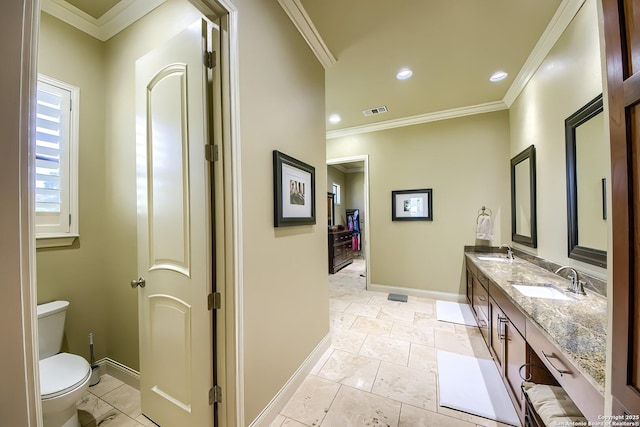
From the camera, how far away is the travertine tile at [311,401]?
1589 mm

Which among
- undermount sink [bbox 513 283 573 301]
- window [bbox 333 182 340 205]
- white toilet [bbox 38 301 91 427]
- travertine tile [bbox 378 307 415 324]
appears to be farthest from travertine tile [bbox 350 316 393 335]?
window [bbox 333 182 340 205]

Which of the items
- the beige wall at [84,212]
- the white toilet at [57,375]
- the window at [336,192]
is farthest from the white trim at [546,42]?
the window at [336,192]

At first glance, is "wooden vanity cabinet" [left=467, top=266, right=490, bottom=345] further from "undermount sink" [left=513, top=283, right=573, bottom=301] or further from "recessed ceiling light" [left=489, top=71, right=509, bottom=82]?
"recessed ceiling light" [left=489, top=71, right=509, bottom=82]

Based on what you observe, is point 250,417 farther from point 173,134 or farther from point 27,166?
point 173,134

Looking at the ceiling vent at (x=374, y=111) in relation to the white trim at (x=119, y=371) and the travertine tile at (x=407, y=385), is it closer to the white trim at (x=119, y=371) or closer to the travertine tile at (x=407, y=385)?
the travertine tile at (x=407, y=385)

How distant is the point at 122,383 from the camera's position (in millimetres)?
1918

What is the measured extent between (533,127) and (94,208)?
433cm

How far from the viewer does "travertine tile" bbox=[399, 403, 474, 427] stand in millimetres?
1532

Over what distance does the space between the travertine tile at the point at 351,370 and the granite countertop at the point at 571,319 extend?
1.25 meters

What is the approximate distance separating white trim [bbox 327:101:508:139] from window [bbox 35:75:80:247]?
3.48 m

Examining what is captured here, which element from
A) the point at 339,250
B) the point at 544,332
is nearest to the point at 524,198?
the point at 544,332

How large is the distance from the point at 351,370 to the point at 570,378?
1505mm

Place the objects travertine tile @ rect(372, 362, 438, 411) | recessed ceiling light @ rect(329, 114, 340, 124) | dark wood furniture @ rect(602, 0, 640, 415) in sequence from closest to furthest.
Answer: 1. dark wood furniture @ rect(602, 0, 640, 415)
2. travertine tile @ rect(372, 362, 438, 411)
3. recessed ceiling light @ rect(329, 114, 340, 124)

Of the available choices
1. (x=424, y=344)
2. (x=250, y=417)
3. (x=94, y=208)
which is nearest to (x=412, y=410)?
(x=424, y=344)
